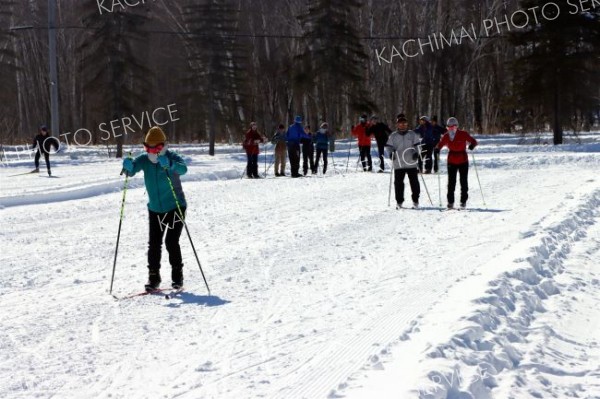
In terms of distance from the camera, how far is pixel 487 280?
6949 mm

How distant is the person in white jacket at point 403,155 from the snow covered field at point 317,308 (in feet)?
2.23

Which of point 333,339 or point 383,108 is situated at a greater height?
point 383,108

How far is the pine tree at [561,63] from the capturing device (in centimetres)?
3628

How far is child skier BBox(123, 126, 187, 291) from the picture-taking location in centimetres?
700

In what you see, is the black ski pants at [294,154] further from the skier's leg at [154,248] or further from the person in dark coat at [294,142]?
the skier's leg at [154,248]

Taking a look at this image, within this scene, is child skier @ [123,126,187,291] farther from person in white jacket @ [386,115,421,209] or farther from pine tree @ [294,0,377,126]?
pine tree @ [294,0,377,126]

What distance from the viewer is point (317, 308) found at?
6449mm

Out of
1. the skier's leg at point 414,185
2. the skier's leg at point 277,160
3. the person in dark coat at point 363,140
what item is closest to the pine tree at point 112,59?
the skier's leg at point 277,160

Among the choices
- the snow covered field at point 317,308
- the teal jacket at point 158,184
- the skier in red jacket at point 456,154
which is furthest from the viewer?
the skier in red jacket at point 456,154

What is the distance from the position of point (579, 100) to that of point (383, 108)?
2152cm

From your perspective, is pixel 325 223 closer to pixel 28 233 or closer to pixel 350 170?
pixel 28 233

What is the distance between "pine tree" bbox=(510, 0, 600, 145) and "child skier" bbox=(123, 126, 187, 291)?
33.0 metres

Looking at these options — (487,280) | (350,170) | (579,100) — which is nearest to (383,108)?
(579,100)

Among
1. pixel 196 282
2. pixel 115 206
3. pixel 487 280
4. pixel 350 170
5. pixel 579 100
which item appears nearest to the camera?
pixel 487 280
